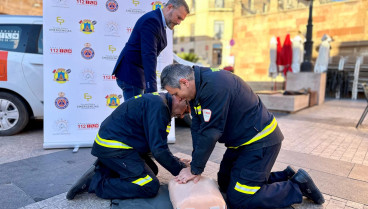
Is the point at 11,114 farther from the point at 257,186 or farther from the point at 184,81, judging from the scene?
the point at 257,186

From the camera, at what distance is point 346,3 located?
15.1m

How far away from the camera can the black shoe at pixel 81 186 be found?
7.98 ft

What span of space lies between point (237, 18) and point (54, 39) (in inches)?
678

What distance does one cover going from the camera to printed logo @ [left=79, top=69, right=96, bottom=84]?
4.02 meters

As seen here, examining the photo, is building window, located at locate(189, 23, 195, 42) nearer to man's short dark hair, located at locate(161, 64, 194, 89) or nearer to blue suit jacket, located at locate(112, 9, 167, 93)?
blue suit jacket, located at locate(112, 9, 167, 93)

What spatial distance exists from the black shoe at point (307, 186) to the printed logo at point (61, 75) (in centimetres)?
316

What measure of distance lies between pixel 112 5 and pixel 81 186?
8.55 ft

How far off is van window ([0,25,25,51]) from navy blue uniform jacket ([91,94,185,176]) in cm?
311

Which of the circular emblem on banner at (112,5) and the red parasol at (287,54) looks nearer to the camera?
the circular emblem on banner at (112,5)

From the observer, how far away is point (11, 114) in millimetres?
4535

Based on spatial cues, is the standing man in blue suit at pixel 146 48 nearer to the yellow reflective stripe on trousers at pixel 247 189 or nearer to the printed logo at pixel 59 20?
the printed logo at pixel 59 20

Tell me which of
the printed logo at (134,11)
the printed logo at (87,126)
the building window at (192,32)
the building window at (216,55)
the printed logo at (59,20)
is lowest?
the printed logo at (87,126)

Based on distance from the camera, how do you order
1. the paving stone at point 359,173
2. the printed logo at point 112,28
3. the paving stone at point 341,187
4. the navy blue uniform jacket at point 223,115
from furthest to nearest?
the printed logo at point 112,28, the paving stone at point 359,173, the paving stone at point 341,187, the navy blue uniform jacket at point 223,115

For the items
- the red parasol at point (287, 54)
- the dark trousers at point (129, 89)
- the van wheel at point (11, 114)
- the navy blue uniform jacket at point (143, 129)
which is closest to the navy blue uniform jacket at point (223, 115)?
the navy blue uniform jacket at point (143, 129)
